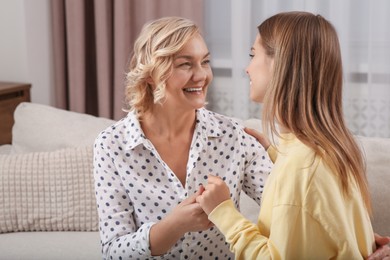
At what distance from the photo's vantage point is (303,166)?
126cm

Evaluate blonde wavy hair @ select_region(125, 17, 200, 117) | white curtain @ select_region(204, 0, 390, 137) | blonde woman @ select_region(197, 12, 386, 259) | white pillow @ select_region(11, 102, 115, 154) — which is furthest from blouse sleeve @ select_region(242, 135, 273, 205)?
white curtain @ select_region(204, 0, 390, 137)

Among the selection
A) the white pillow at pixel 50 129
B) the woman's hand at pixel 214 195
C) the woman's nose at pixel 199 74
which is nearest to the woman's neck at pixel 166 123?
the woman's nose at pixel 199 74

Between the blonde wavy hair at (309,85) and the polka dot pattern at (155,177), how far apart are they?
42 centimetres

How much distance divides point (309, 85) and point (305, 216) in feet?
0.87

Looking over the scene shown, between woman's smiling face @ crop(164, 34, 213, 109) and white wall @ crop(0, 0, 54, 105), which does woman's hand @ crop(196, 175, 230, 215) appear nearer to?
woman's smiling face @ crop(164, 34, 213, 109)

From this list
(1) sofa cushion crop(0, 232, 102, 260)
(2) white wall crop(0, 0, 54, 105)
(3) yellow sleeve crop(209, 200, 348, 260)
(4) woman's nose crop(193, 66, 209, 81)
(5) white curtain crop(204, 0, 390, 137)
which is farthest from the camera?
(2) white wall crop(0, 0, 54, 105)

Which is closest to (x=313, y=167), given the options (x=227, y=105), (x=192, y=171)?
(x=192, y=171)

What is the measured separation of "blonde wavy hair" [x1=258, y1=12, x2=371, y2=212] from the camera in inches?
52.8

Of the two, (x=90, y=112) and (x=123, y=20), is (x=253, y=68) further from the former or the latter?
(x=90, y=112)

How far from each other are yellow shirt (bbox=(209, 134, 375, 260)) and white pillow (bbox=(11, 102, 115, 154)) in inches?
53.1

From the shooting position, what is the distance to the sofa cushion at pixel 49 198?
2314 mm

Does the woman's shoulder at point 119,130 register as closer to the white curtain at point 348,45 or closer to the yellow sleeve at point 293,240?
the yellow sleeve at point 293,240

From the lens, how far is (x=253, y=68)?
56.4 inches

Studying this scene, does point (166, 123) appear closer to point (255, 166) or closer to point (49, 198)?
point (255, 166)
